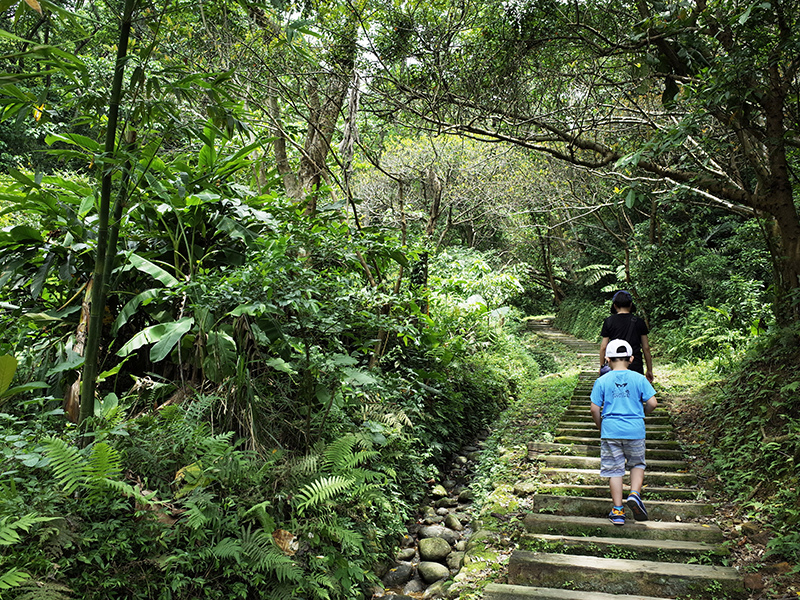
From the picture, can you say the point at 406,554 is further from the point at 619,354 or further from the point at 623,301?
the point at 623,301

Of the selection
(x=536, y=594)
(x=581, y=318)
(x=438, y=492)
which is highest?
(x=581, y=318)

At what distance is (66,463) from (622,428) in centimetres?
359

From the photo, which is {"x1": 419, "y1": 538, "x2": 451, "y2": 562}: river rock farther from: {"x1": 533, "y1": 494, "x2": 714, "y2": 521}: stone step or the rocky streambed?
{"x1": 533, "y1": 494, "x2": 714, "y2": 521}: stone step

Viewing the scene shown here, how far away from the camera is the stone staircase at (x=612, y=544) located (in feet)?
9.94

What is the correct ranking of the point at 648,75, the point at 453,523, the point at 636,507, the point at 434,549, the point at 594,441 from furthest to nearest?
the point at 648,75 → the point at 594,441 → the point at 453,523 → the point at 434,549 → the point at 636,507

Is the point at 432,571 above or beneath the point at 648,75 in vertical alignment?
beneath

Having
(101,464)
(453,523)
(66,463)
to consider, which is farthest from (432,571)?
(66,463)

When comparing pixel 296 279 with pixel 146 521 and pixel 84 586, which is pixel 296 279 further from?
pixel 84 586

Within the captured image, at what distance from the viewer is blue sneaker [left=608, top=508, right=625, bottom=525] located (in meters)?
3.72

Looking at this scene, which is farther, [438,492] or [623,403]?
[438,492]

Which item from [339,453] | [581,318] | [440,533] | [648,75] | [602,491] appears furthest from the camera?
[581,318]

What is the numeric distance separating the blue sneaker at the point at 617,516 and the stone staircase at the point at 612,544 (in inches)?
1.5

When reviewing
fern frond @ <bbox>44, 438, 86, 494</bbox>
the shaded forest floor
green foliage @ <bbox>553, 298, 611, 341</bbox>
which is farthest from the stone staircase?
green foliage @ <bbox>553, 298, 611, 341</bbox>

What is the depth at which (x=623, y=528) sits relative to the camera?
3686 mm
